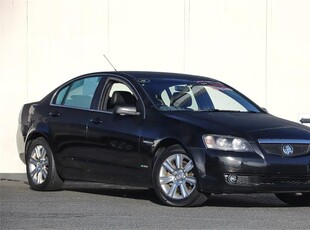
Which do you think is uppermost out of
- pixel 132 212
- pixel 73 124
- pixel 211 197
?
pixel 73 124

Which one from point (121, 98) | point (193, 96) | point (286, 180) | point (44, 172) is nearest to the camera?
point (286, 180)

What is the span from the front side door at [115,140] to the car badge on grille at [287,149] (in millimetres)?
1695

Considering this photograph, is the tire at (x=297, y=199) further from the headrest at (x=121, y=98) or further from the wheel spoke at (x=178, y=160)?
the headrest at (x=121, y=98)

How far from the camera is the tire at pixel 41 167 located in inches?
426

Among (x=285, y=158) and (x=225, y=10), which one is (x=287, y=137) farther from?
(x=225, y=10)

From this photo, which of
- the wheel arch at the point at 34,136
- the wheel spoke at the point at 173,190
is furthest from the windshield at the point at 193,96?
the wheel arch at the point at 34,136

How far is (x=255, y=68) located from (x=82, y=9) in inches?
121

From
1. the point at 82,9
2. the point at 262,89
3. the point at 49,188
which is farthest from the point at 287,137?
the point at 82,9

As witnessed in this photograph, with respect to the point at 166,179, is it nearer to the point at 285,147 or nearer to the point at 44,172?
the point at 285,147

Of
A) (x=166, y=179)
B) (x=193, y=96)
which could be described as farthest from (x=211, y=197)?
(x=166, y=179)

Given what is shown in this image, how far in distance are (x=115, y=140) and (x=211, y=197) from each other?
1.73m

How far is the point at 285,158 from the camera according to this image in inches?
354

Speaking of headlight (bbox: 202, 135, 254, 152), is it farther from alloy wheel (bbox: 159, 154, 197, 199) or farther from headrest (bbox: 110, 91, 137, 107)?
headrest (bbox: 110, 91, 137, 107)

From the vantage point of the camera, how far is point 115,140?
9836 millimetres
